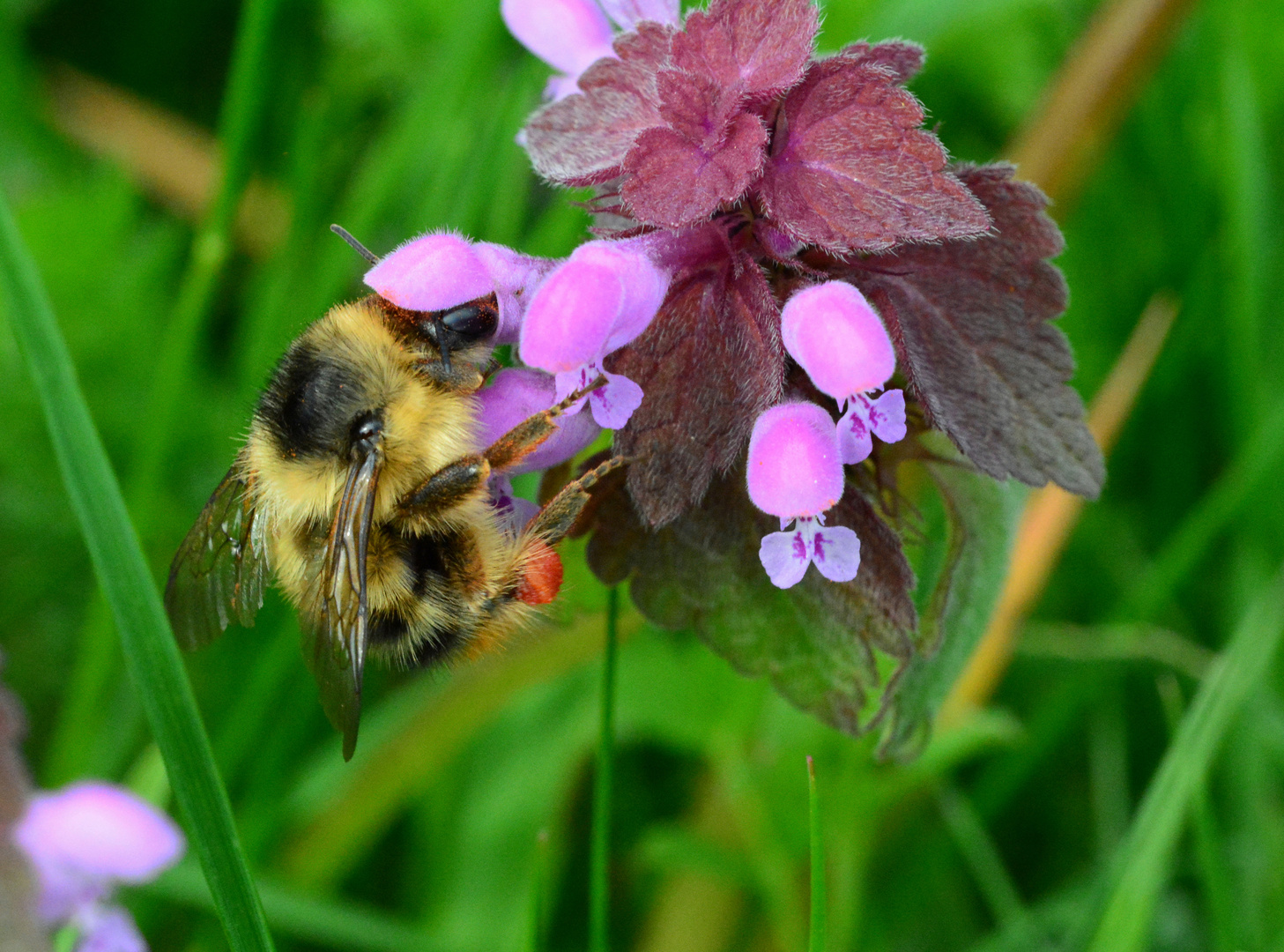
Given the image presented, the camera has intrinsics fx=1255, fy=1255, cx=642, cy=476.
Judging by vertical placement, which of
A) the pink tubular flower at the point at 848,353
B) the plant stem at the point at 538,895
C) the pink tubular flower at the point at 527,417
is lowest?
the plant stem at the point at 538,895

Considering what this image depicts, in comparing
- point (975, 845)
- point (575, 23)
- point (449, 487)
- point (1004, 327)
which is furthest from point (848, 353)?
point (975, 845)

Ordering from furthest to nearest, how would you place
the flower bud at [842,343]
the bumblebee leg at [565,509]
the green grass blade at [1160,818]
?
the green grass blade at [1160,818], the bumblebee leg at [565,509], the flower bud at [842,343]

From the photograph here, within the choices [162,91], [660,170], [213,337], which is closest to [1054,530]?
[660,170]

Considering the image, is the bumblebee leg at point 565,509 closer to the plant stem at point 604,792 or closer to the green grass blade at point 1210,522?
the plant stem at point 604,792

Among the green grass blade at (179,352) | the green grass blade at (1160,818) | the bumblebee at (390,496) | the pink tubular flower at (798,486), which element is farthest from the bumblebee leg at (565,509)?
the green grass blade at (179,352)

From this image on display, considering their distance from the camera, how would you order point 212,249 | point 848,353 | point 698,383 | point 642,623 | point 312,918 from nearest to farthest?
point 848,353
point 698,383
point 312,918
point 642,623
point 212,249

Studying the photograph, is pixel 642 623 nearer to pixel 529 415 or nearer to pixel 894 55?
pixel 529 415

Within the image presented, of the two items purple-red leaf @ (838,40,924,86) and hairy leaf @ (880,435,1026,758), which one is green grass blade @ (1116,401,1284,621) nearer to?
hairy leaf @ (880,435,1026,758)
